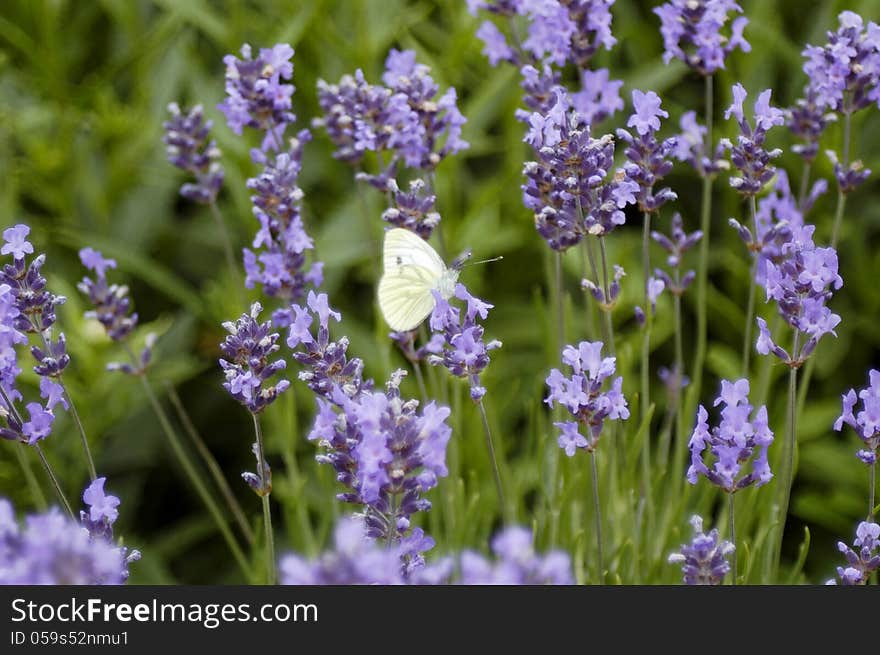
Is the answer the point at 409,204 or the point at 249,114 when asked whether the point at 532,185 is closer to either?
the point at 409,204

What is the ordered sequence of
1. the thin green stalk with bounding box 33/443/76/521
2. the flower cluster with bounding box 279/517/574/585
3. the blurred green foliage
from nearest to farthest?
the flower cluster with bounding box 279/517/574/585
the thin green stalk with bounding box 33/443/76/521
the blurred green foliage

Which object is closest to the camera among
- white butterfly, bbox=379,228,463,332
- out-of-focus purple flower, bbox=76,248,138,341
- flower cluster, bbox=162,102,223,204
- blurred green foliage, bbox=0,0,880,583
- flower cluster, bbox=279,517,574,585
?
flower cluster, bbox=279,517,574,585

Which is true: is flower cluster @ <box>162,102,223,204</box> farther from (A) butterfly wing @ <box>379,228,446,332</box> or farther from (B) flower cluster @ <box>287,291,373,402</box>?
(B) flower cluster @ <box>287,291,373,402</box>

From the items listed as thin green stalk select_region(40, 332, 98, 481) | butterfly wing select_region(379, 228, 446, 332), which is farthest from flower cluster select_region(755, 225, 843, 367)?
thin green stalk select_region(40, 332, 98, 481)

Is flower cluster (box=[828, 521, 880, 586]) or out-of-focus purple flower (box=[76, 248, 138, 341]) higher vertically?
out-of-focus purple flower (box=[76, 248, 138, 341])

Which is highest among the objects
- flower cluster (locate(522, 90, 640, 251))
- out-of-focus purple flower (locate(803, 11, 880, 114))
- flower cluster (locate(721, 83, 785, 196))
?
out-of-focus purple flower (locate(803, 11, 880, 114))

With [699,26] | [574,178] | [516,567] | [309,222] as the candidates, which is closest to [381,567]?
[516,567]
